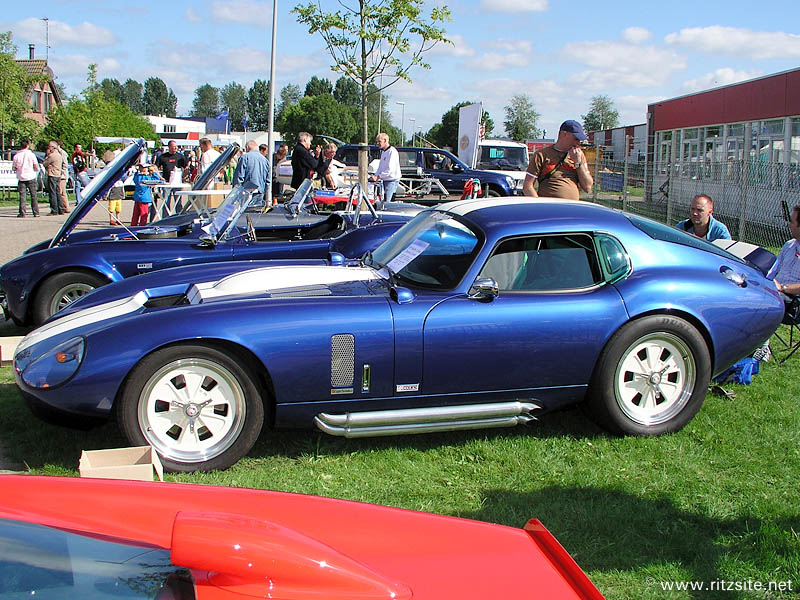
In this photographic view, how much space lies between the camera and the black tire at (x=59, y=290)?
6559 mm

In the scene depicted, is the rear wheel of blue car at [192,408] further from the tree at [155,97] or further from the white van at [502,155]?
the tree at [155,97]

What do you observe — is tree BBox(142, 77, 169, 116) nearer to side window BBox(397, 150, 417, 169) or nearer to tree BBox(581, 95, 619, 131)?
tree BBox(581, 95, 619, 131)

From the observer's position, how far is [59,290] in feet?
21.6

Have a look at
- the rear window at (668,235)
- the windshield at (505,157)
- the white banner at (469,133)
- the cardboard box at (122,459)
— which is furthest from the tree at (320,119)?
the cardboard box at (122,459)

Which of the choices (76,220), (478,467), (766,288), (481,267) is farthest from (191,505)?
(76,220)

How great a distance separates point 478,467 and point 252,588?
2.73 meters

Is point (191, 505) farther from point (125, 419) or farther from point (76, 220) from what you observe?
point (76, 220)

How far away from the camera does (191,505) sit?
6.42ft

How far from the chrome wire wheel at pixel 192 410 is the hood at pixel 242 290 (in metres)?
0.51

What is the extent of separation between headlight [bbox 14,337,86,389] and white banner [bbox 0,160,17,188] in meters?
21.8

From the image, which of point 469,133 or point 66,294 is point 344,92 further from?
point 66,294

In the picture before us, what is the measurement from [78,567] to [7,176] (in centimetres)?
2520

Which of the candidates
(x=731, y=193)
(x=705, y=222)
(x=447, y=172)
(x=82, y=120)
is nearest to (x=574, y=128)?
(x=705, y=222)

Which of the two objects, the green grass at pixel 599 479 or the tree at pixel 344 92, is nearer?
the green grass at pixel 599 479
